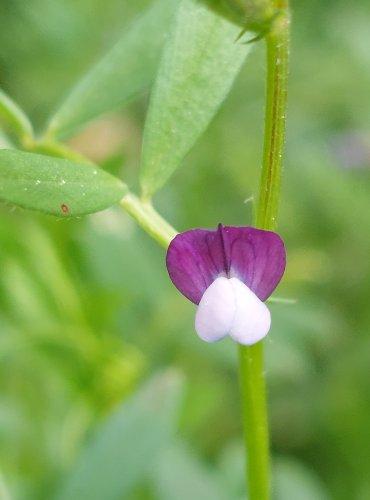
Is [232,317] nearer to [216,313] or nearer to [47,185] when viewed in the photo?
[216,313]

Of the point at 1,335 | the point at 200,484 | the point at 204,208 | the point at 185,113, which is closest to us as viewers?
the point at 185,113

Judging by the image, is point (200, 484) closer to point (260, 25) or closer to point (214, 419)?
point (214, 419)

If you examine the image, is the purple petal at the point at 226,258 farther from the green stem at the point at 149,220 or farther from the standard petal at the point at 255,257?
the green stem at the point at 149,220

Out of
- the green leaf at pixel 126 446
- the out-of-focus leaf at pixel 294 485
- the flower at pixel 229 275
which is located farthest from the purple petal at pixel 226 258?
the out-of-focus leaf at pixel 294 485

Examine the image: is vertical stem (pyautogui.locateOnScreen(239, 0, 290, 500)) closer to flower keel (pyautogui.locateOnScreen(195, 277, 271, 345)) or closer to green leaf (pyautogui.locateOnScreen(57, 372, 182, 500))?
flower keel (pyautogui.locateOnScreen(195, 277, 271, 345))

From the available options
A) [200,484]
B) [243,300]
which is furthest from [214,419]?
[243,300]
